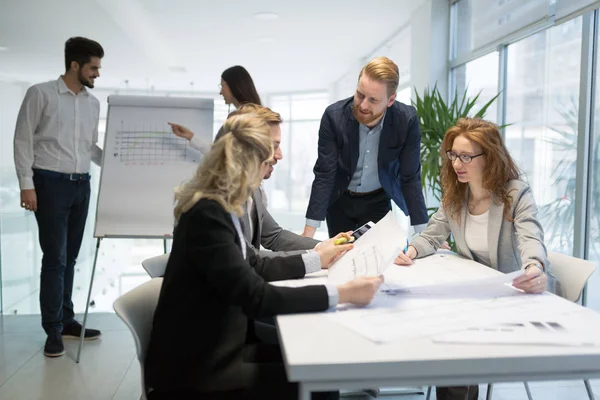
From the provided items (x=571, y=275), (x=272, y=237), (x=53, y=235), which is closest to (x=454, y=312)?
(x=571, y=275)

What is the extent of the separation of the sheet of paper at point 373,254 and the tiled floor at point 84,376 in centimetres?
124

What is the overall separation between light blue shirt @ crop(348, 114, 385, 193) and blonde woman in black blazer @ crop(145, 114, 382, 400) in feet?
4.05

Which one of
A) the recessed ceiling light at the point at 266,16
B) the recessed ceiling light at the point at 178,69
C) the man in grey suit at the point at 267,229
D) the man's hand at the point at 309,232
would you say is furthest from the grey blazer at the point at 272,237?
the recessed ceiling light at the point at 178,69

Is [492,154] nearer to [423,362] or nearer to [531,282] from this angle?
[531,282]

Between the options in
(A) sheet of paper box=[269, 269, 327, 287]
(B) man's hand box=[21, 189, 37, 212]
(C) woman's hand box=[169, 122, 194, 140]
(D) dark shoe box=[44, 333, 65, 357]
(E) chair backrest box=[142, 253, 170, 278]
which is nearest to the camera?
(A) sheet of paper box=[269, 269, 327, 287]

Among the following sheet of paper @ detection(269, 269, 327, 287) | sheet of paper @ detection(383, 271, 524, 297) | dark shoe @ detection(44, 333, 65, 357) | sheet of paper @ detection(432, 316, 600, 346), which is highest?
sheet of paper @ detection(383, 271, 524, 297)

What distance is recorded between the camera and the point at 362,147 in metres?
2.58

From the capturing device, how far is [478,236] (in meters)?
2.13

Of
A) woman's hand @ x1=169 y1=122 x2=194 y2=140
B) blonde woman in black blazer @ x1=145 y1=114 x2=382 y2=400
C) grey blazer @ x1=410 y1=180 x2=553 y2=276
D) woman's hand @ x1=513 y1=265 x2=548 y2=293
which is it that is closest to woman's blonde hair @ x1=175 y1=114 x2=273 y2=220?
blonde woman in black blazer @ x1=145 y1=114 x2=382 y2=400

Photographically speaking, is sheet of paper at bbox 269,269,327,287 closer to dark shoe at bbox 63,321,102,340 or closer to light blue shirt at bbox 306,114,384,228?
light blue shirt at bbox 306,114,384,228

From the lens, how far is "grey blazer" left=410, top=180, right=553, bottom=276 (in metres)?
1.89

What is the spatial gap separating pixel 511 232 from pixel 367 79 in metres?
0.85

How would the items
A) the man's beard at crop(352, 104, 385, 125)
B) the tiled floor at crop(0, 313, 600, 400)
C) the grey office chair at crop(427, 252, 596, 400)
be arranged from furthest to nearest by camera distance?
1. the tiled floor at crop(0, 313, 600, 400)
2. the man's beard at crop(352, 104, 385, 125)
3. the grey office chair at crop(427, 252, 596, 400)

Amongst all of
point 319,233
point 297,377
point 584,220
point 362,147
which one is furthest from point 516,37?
point 319,233
